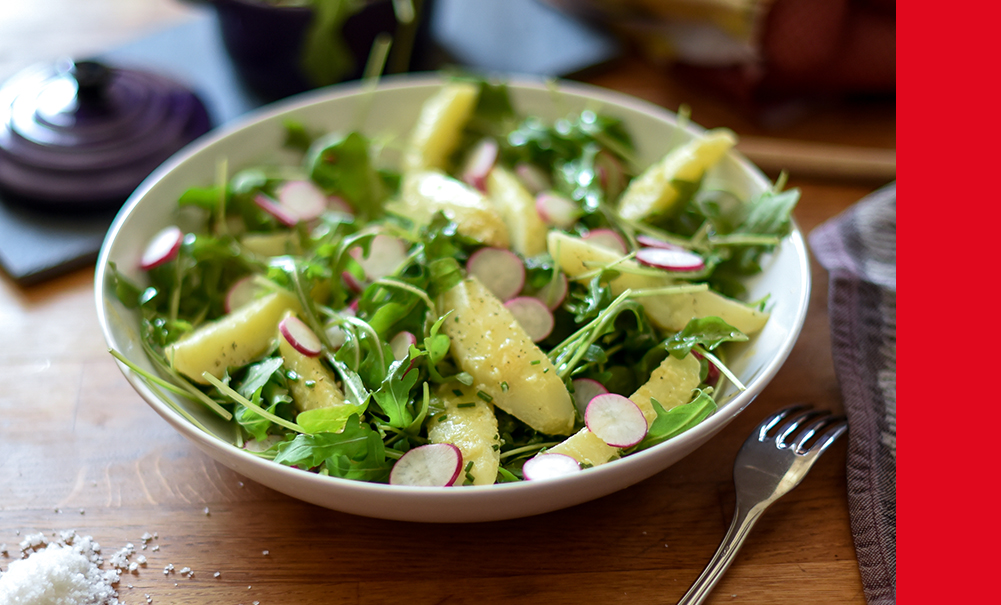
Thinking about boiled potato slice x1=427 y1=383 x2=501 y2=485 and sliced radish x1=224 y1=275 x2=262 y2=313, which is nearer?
boiled potato slice x1=427 y1=383 x2=501 y2=485

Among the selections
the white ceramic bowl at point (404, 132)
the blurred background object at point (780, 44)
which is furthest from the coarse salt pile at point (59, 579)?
the blurred background object at point (780, 44)

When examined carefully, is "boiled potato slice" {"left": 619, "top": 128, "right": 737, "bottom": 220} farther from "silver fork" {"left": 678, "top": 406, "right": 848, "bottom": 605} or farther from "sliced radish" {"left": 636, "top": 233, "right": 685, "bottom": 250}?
"silver fork" {"left": 678, "top": 406, "right": 848, "bottom": 605}

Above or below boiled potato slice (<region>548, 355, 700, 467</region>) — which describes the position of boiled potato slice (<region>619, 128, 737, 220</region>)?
above

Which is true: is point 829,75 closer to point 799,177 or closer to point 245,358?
point 799,177

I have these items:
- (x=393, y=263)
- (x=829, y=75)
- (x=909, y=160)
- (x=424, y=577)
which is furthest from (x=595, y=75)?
(x=424, y=577)

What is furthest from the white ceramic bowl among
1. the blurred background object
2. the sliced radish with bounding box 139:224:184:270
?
the blurred background object

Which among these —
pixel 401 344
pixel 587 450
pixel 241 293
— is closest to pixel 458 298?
pixel 401 344

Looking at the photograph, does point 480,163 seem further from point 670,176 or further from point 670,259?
point 670,259
